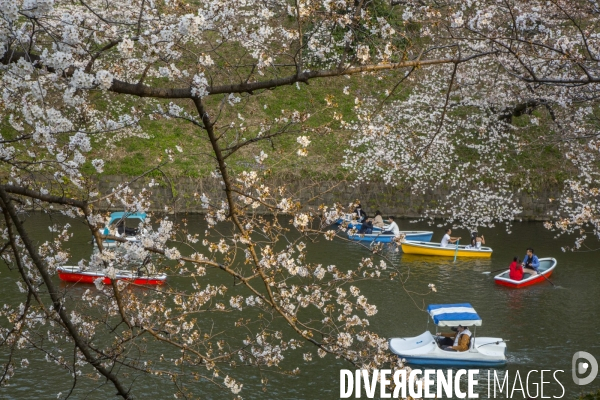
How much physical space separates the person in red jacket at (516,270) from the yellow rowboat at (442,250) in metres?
2.69

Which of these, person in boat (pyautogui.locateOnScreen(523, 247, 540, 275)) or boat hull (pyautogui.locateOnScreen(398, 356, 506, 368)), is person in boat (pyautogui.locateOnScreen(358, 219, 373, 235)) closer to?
person in boat (pyautogui.locateOnScreen(523, 247, 540, 275))

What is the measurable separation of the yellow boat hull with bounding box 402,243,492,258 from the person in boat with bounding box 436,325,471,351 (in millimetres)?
7029

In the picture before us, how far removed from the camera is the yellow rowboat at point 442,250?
1950 centimetres

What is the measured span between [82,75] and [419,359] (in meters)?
9.60

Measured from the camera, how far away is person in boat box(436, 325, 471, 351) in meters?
12.0

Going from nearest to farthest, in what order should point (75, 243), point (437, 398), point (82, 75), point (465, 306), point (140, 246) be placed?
point (82, 75) < point (140, 246) < point (437, 398) < point (465, 306) < point (75, 243)

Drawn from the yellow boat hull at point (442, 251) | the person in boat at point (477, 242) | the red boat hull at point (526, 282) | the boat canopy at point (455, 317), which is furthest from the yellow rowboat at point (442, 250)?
the boat canopy at point (455, 317)

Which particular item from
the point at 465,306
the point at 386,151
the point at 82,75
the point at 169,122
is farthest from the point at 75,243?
the point at 82,75

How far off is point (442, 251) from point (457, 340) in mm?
7740

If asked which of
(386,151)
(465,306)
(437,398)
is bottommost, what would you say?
(437,398)

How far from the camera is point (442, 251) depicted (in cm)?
1980

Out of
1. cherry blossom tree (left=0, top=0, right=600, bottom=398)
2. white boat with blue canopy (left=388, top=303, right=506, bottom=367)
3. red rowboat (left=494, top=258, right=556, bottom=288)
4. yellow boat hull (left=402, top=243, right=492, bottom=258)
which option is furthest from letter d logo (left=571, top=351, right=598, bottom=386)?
yellow boat hull (left=402, top=243, right=492, bottom=258)

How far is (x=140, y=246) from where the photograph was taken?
5004 mm

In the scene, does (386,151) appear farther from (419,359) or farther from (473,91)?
(419,359)
